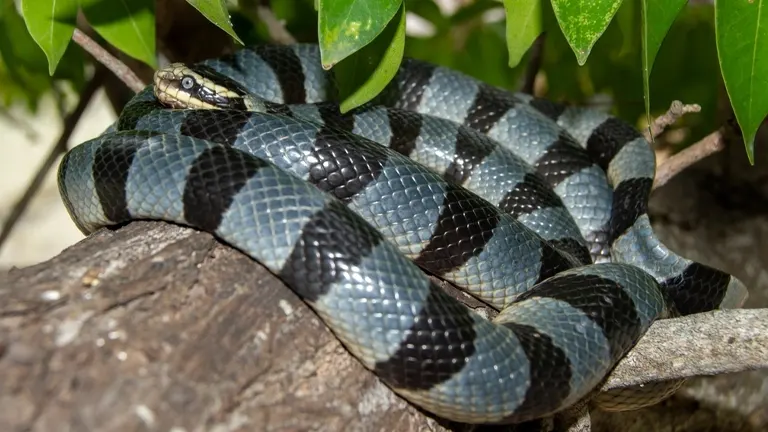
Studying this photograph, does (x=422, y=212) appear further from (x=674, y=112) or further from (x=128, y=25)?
(x=128, y=25)

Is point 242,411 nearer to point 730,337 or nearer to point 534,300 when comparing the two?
point 534,300

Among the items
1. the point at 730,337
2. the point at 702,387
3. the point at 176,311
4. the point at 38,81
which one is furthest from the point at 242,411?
the point at 38,81

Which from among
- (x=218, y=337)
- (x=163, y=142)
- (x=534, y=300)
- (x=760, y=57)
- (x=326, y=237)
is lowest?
(x=534, y=300)

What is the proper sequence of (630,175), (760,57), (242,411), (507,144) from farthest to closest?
(507,144) → (630,175) → (760,57) → (242,411)

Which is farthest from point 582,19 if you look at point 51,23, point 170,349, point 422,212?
point 51,23

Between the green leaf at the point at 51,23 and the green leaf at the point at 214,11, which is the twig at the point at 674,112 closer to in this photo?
the green leaf at the point at 214,11

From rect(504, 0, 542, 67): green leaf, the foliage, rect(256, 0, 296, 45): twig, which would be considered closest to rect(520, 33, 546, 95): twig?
the foliage
